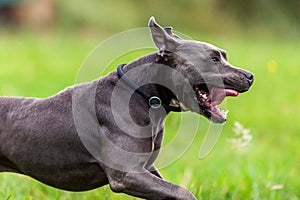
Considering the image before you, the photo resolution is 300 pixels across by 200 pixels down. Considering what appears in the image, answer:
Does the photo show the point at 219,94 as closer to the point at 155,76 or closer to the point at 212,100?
the point at 212,100

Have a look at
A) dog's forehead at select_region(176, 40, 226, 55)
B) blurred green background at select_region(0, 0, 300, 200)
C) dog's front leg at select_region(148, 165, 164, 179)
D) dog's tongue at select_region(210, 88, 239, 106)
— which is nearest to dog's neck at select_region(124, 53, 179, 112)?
dog's forehead at select_region(176, 40, 226, 55)

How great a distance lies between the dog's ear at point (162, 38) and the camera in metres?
3.99

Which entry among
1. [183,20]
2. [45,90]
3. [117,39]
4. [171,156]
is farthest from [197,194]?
[183,20]

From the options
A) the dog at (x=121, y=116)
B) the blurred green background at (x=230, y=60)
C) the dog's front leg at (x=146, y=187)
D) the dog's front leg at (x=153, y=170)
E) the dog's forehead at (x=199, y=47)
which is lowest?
the blurred green background at (x=230, y=60)

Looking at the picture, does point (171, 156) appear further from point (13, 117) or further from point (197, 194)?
point (13, 117)

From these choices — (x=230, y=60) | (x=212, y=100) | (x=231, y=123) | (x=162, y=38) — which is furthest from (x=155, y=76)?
(x=230, y=60)

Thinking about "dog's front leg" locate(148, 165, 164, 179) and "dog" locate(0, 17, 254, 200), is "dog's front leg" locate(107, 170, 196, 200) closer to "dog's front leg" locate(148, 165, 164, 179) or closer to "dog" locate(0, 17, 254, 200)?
"dog" locate(0, 17, 254, 200)

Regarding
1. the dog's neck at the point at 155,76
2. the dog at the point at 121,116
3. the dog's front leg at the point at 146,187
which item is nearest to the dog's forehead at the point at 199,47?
the dog at the point at 121,116

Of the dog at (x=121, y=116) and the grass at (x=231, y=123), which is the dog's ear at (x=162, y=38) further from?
the grass at (x=231, y=123)

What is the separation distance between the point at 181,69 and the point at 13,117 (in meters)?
1.06

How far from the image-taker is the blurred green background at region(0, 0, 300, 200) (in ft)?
17.4

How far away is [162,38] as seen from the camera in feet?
13.2

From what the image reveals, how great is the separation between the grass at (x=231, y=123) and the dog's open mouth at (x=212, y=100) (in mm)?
771

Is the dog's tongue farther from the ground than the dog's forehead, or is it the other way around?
the dog's forehead
